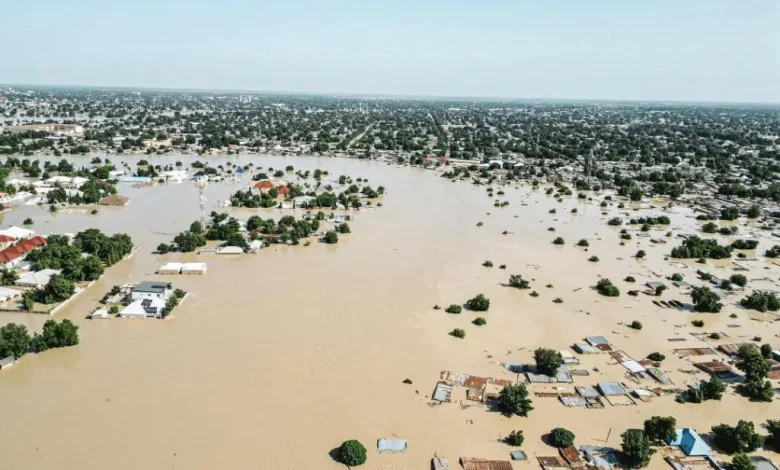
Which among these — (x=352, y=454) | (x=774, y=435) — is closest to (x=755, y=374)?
(x=774, y=435)

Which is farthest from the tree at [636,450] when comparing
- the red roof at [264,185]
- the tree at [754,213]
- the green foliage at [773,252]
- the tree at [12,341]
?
the red roof at [264,185]

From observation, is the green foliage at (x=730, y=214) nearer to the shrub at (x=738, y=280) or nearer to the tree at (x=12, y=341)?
the shrub at (x=738, y=280)

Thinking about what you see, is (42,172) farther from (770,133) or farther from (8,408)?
(770,133)

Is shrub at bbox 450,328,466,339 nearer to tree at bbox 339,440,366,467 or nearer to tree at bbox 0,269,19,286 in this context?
tree at bbox 339,440,366,467

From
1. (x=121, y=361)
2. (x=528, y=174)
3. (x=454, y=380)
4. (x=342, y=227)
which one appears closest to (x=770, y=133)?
(x=528, y=174)

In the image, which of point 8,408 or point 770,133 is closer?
point 8,408

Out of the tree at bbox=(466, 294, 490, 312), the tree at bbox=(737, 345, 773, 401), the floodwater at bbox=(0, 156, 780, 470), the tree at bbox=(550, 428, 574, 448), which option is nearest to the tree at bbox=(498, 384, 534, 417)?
the floodwater at bbox=(0, 156, 780, 470)

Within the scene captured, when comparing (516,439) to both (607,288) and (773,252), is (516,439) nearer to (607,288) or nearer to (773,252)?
(607,288)
